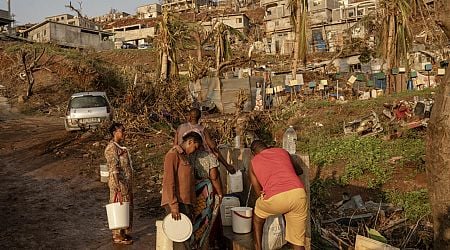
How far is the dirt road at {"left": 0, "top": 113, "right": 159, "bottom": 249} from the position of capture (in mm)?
6293

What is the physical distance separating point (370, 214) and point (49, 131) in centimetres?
1405

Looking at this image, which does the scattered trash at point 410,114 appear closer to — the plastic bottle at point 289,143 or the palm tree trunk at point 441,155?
the plastic bottle at point 289,143

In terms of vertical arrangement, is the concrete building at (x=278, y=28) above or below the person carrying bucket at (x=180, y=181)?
above

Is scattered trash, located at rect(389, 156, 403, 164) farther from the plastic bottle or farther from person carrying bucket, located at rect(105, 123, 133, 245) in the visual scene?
person carrying bucket, located at rect(105, 123, 133, 245)

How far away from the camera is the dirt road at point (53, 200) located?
629 cm

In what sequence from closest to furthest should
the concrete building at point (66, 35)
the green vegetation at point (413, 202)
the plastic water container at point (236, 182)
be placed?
the plastic water container at point (236, 182) < the green vegetation at point (413, 202) < the concrete building at point (66, 35)

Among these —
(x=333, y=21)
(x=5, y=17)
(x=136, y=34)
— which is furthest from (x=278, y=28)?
(x=5, y=17)

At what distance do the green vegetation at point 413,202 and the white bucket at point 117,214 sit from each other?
4.29 m

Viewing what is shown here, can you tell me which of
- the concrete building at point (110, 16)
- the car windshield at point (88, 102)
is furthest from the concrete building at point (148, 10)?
the car windshield at point (88, 102)

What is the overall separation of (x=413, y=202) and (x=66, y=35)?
4515 cm

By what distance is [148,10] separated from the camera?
279 feet

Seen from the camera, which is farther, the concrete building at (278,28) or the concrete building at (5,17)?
the concrete building at (278,28)

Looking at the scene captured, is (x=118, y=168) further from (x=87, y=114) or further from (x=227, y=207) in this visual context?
(x=87, y=114)

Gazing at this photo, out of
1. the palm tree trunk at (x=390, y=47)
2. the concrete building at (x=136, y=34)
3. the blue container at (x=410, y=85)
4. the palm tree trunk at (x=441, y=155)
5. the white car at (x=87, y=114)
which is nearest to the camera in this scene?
the palm tree trunk at (x=441, y=155)
